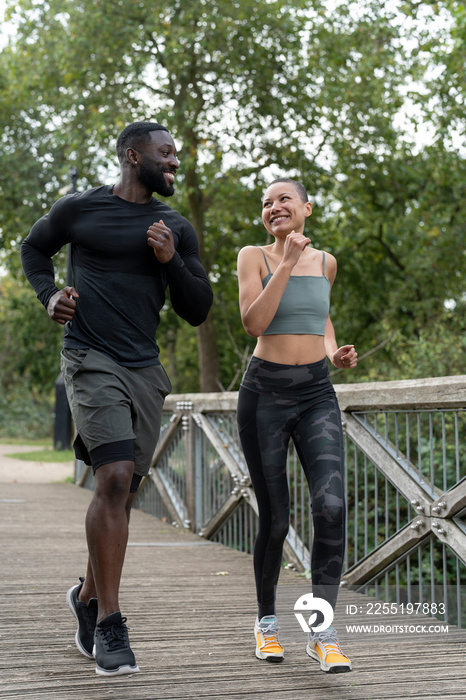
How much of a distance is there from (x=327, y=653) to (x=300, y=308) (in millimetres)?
1360

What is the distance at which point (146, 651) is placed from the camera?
3.51 meters

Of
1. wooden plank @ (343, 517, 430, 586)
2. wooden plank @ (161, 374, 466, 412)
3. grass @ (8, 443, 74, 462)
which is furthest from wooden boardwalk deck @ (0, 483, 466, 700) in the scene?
grass @ (8, 443, 74, 462)

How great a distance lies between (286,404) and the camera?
11.1 feet

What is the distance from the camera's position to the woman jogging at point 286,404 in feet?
10.7

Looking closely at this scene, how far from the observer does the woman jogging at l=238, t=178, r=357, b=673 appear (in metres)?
3.25

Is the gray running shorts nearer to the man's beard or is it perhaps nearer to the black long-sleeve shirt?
the black long-sleeve shirt

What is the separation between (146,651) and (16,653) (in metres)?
0.53

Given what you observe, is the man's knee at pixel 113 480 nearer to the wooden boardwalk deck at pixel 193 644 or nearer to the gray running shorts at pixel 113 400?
the gray running shorts at pixel 113 400

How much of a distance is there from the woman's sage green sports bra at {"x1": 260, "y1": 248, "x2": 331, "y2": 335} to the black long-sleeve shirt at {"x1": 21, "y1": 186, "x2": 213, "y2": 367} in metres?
0.31

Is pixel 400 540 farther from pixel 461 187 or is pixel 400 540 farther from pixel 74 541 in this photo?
pixel 461 187

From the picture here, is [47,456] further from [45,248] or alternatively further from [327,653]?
[327,653]

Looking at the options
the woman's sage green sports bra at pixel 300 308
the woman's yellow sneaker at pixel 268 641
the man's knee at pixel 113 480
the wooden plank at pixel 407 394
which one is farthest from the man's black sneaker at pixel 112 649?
the wooden plank at pixel 407 394

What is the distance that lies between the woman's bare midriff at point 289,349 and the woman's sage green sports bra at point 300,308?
23mm

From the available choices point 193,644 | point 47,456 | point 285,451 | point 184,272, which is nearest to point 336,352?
point 285,451
